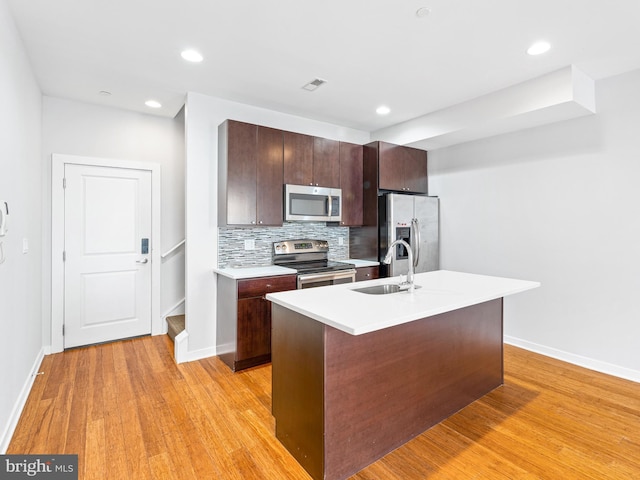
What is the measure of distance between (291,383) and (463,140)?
3.54 m

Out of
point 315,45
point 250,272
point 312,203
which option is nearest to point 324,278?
point 250,272

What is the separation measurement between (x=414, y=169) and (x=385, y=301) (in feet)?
9.93

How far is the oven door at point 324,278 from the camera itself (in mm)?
3402

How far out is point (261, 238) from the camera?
3816 millimetres

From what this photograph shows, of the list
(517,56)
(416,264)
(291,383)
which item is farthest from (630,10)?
(291,383)

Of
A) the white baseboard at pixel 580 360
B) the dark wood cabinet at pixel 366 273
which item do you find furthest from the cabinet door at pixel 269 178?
the white baseboard at pixel 580 360

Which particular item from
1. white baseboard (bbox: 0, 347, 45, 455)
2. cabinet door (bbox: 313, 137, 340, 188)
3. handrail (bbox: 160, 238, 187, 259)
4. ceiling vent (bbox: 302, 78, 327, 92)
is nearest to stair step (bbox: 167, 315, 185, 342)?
handrail (bbox: 160, 238, 187, 259)

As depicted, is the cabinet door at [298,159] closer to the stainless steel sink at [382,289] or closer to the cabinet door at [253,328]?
the cabinet door at [253,328]

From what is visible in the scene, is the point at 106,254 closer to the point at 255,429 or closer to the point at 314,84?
the point at 255,429

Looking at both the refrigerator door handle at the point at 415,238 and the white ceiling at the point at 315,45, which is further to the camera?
the refrigerator door handle at the point at 415,238

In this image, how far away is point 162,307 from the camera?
162 inches

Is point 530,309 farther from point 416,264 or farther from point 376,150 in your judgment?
point 376,150

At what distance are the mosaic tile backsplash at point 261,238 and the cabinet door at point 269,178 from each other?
35cm

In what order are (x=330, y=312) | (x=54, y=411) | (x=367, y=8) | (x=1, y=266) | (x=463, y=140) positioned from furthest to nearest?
(x=463, y=140) → (x=54, y=411) → (x=367, y=8) → (x=1, y=266) → (x=330, y=312)
